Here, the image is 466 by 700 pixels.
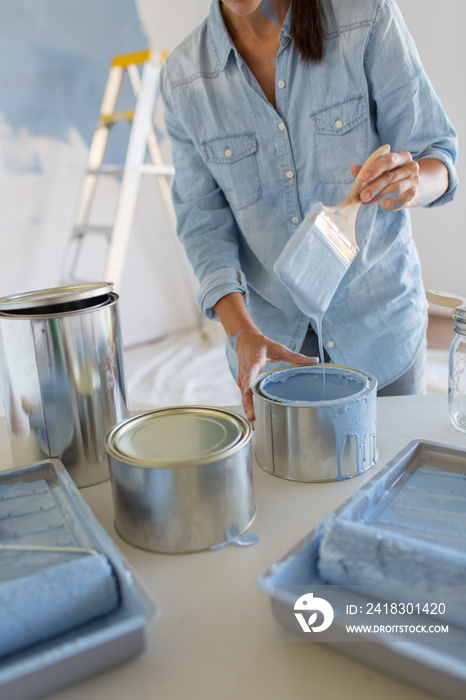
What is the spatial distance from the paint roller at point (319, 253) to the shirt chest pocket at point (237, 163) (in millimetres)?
292

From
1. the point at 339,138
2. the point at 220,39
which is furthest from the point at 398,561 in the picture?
the point at 220,39

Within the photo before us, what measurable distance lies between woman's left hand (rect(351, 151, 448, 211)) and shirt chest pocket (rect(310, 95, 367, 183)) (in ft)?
0.43

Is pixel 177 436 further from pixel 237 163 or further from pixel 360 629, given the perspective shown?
pixel 237 163

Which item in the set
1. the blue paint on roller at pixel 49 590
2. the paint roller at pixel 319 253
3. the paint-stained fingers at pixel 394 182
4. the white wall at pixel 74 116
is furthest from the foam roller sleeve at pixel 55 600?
the white wall at pixel 74 116

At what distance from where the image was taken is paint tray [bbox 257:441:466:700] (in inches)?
15.3

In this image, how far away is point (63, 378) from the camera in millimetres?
658

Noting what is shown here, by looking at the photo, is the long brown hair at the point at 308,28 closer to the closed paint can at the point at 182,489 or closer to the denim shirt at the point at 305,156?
the denim shirt at the point at 305,156

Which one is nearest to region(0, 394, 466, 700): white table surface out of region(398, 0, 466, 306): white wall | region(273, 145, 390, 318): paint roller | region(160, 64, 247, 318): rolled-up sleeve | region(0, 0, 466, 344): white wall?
region(273, 145, 390, 318): paint roller

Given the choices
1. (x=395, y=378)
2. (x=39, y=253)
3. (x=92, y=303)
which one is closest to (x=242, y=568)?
(x=92, y=303)

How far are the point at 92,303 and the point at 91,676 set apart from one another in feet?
1.39

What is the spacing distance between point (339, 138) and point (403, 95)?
112mm

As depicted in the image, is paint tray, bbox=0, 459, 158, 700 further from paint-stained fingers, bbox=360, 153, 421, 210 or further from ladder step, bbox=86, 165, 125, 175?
ladder step, bbox=86, 165, 125, 175

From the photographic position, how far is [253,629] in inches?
18.5

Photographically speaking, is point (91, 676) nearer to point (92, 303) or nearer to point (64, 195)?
point (92, 303)
